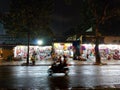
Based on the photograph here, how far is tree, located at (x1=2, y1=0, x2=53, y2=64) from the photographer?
156 feet

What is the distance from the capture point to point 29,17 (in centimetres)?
4734

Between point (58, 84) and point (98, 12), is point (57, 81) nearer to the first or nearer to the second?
point (58, 84)

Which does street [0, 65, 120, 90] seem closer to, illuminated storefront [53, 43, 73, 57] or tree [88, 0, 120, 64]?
tree [88, 0, 120, 64]

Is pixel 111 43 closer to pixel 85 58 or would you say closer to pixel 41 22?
pixel 85 58

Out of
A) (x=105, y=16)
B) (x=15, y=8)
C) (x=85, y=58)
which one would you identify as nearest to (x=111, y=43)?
(x=85, y=58)

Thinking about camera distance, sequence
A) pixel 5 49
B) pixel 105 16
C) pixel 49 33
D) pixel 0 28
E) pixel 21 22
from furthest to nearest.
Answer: pixel 0 28 → pixel 5 49 → pixel 49 33 → pixel 105 16 → pixel 21 22

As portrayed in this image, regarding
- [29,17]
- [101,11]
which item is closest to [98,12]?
[101,11]

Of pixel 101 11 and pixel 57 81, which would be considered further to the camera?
pixel 101 11

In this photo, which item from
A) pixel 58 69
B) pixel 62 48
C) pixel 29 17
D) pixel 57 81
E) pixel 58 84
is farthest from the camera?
pixel 62 48

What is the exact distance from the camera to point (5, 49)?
58875 millimetres

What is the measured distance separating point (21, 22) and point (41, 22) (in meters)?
3.72

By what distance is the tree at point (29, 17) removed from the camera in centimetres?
4753

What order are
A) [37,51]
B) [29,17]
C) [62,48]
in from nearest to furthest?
[29,17]
[37,51]
[62,48]

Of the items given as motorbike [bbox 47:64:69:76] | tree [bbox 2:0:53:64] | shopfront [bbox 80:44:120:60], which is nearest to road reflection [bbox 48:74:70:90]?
motorbike [bbox 47:64:69:76]
